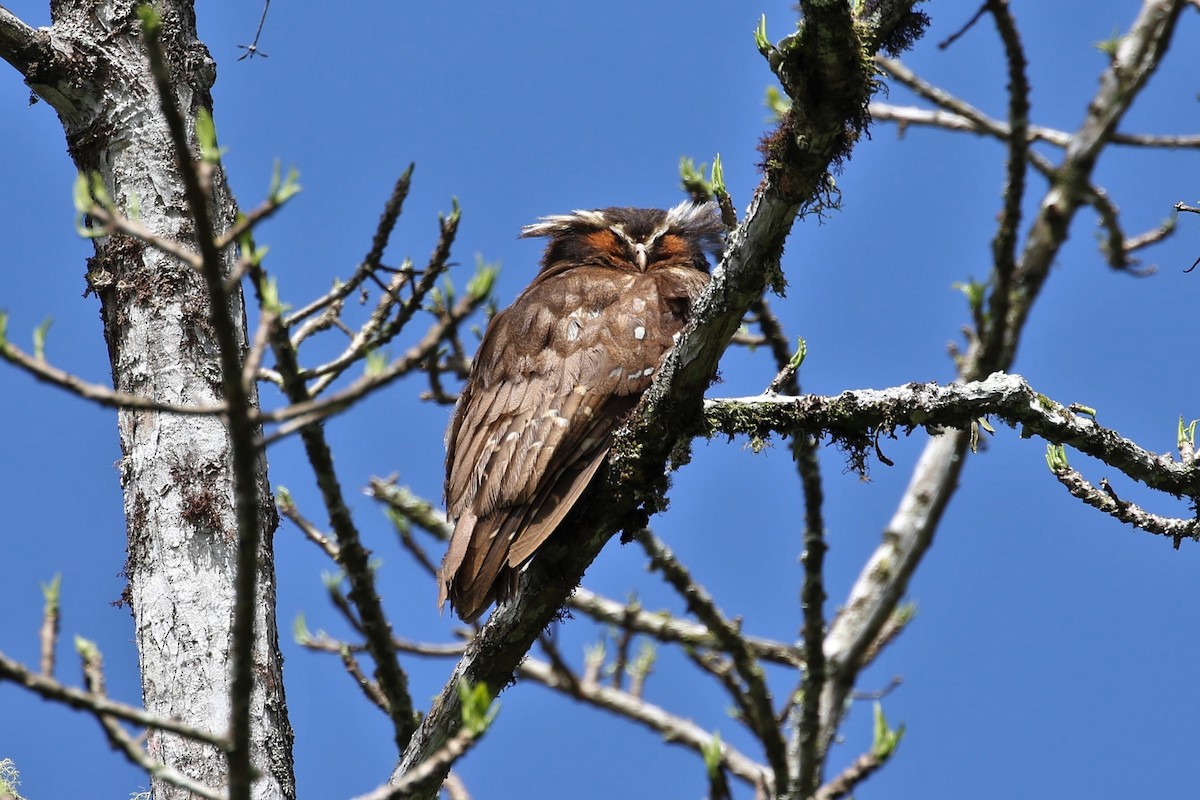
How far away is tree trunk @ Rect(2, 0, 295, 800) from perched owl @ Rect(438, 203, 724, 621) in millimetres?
842

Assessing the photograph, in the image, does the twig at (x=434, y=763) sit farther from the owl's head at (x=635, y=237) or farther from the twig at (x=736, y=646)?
the owl's head at (x=635, y=237)

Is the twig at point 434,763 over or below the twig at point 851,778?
below

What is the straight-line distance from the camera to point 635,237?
6.57 metres

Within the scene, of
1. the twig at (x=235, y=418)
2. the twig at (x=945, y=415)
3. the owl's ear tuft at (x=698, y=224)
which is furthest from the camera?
the owl's ear tuft at (x=698, y=224)

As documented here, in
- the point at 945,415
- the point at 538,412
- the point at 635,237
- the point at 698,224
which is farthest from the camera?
the point at 698,224

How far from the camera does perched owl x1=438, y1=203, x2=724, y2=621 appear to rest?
15.2ft

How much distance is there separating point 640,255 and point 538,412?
5.43 ft

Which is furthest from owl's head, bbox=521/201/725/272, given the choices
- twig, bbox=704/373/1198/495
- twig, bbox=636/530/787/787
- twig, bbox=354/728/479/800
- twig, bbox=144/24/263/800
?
twig, bbox=144/24/263/800

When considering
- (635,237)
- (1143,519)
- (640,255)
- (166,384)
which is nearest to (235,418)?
(166,384)

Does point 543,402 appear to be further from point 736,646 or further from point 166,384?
point 736,646

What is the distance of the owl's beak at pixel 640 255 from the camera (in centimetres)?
636

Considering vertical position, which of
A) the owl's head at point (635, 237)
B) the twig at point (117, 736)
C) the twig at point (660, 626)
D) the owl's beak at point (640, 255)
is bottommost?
the twig at point (117, 736)

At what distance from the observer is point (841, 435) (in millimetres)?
4586

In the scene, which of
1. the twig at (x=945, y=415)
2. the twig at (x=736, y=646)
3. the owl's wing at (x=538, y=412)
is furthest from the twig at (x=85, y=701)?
the twig at (x=736, y=646)
